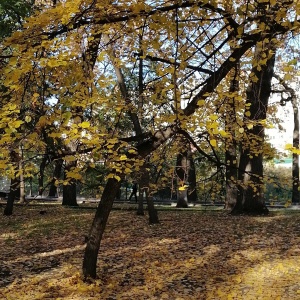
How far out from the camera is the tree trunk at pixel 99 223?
5.52 metres

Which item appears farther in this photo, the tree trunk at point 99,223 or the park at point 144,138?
the tree trunk at point 99,223

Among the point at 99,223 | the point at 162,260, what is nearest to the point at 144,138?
the point at 99,223

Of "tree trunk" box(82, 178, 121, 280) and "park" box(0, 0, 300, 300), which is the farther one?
"tree trunk" box(82, 178, 121, 280)

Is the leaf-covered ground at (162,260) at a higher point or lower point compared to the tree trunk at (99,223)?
lower

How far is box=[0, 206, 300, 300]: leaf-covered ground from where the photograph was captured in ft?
17.8

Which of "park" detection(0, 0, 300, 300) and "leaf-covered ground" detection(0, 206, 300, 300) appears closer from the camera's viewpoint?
"park" detection(0, 0, 300, 300)

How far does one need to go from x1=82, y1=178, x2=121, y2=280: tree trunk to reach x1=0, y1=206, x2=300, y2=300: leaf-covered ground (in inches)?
8.6

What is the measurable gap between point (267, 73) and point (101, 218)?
8.63 metres

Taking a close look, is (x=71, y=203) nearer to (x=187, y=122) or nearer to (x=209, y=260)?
(x=209, y=260)

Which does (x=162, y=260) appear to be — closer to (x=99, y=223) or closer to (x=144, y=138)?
(x=99, y=223)

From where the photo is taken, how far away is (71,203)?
60.7 feet

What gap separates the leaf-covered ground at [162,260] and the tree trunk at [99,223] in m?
0.22

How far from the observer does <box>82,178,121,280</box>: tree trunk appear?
5.52m

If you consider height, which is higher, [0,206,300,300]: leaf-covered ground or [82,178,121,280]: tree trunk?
[82,178,121,280]: tree trunk
